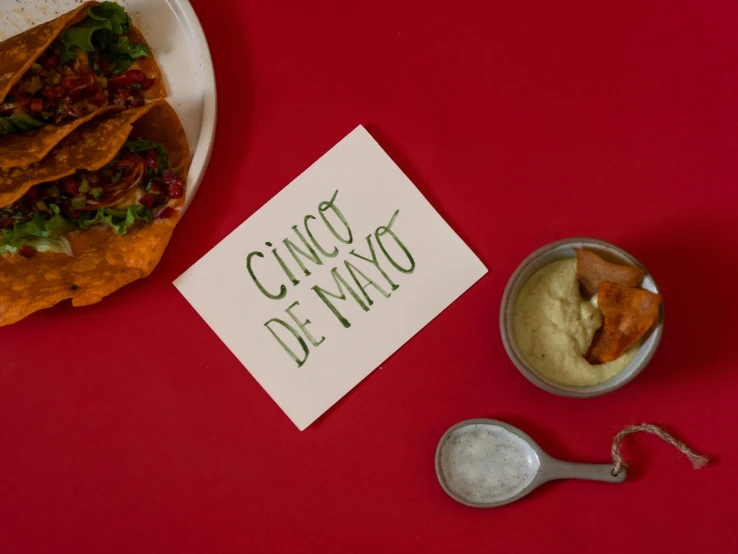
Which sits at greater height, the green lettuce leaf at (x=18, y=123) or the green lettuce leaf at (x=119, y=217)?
the green lettuce leaf at (x=18, y=123)

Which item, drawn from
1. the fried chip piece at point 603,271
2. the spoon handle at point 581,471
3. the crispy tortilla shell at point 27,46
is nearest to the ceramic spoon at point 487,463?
the spoon handle at point 581,471

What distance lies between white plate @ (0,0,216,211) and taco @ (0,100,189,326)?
0.02 metres

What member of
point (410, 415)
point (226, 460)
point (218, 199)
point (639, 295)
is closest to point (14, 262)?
point (218, 199)

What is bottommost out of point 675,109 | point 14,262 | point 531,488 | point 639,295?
point 531,488

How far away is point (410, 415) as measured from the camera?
0.83 meters

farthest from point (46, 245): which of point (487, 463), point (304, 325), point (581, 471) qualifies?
point (581, 471)

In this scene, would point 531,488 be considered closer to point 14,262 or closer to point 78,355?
point 78,355

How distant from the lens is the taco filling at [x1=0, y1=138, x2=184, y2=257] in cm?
80

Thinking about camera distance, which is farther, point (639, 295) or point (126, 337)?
point (126, 337)

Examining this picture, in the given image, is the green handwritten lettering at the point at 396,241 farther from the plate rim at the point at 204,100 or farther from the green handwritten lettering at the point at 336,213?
the plate rim at the point at 204,100

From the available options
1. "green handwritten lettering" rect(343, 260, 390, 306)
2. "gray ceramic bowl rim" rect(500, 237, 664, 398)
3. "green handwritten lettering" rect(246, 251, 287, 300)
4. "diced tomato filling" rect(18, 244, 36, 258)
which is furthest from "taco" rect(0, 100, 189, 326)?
"gray ceramic bowl rim" rect(500, 237, 664, 398)

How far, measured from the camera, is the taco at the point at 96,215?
0.79 meters

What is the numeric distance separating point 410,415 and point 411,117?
1.31 ft

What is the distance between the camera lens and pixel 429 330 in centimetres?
84
